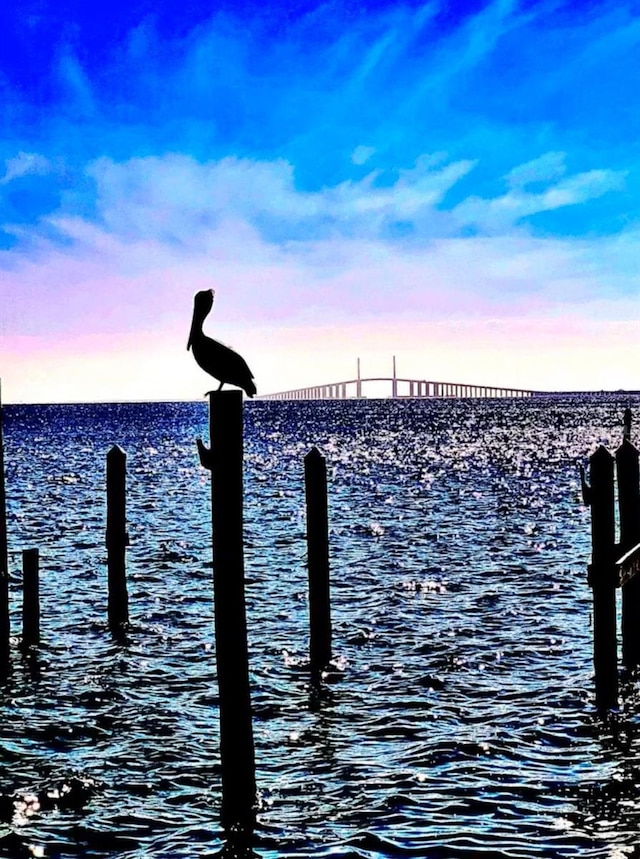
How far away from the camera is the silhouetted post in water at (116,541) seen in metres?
18.5

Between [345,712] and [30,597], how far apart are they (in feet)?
20.1

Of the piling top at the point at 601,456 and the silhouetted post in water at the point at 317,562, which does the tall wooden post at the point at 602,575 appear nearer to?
the piling top at the point at 601,456

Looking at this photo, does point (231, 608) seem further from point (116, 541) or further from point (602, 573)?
point (116, 541)

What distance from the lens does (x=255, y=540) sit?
31.1 m

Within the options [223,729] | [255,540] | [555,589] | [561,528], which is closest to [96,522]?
[255,540]

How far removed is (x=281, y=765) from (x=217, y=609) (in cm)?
283

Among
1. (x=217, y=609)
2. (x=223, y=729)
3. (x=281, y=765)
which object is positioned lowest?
(x=281, y=765)

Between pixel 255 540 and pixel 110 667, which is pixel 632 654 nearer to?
pixel 110 667

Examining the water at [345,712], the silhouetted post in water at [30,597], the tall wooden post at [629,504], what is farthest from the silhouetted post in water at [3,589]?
the tall wooden post at [629,504]

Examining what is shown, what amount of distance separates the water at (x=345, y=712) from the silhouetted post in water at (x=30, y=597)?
1.34ft

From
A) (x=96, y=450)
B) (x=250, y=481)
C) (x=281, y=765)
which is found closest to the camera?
(x=281, y=765)

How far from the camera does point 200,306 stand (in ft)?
32.5

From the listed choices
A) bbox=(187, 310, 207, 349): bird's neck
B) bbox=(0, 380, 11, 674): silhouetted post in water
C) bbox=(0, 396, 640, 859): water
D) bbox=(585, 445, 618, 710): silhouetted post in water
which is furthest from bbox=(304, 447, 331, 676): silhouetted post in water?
bbox=(187, 310, 207, 349): bird's neck

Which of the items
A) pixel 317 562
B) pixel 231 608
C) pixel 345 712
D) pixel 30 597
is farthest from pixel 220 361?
pixel 30 597
